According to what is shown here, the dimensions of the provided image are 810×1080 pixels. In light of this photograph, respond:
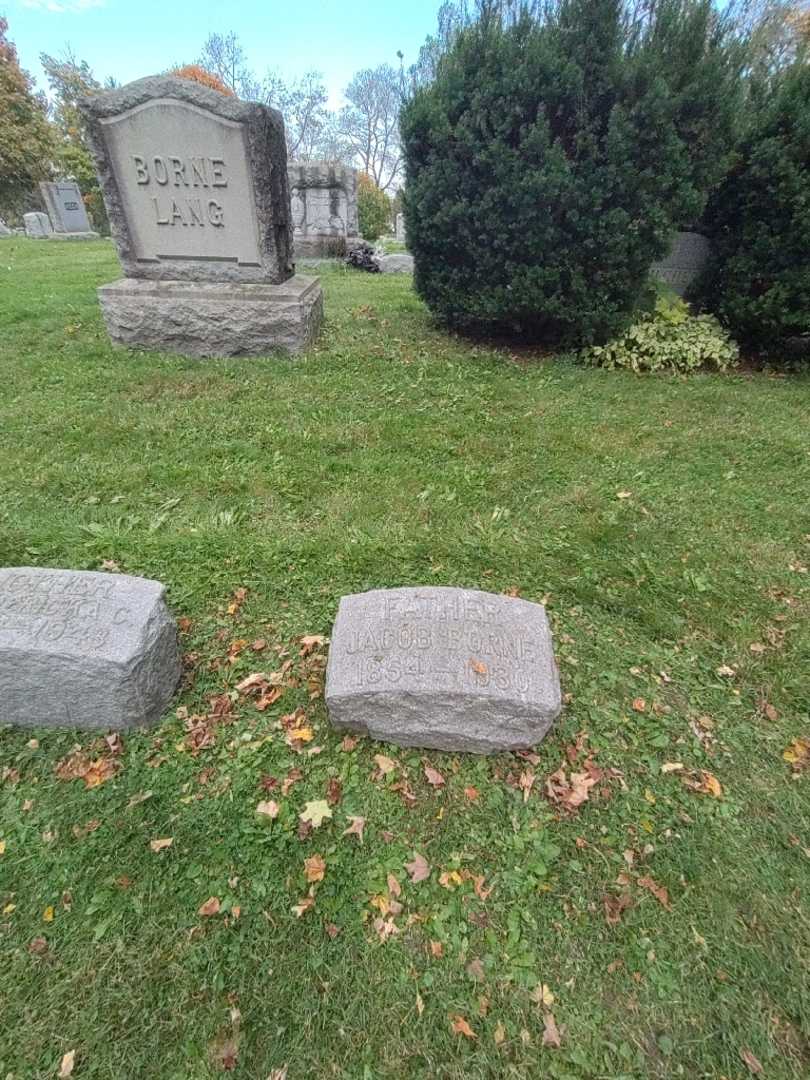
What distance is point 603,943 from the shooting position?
5.99ft

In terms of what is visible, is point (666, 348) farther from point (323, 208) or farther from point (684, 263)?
point (323, 208)

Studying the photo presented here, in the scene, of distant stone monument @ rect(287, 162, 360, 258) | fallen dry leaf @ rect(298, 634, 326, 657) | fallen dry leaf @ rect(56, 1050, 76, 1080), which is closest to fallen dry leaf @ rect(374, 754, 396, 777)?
fallen dry leaf @ rect(298, 634, 326, 657)

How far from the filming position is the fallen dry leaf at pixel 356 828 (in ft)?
6.85

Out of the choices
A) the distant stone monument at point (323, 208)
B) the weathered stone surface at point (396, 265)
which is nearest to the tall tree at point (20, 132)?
the distant stone monument at point (323, 208)

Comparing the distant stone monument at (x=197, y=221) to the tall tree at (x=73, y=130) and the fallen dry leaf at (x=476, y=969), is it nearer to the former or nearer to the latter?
the fallen dry leaf at (x=476, y=969)

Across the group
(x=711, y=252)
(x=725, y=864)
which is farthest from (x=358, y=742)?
(x=711, y=252)

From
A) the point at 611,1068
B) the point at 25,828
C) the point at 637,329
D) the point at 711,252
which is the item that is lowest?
the point at 25,828

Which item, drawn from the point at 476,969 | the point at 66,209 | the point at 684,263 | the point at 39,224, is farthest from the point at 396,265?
the point at 39,224

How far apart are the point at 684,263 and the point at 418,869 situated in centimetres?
753

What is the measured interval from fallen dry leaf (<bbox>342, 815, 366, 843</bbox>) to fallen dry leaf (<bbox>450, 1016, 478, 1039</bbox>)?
60 centimetres

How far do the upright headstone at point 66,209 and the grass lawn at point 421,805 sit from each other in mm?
22524

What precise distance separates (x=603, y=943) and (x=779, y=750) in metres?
1.20

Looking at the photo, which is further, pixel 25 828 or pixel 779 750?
pixel 779 750

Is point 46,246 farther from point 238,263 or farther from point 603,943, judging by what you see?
point 603,943
